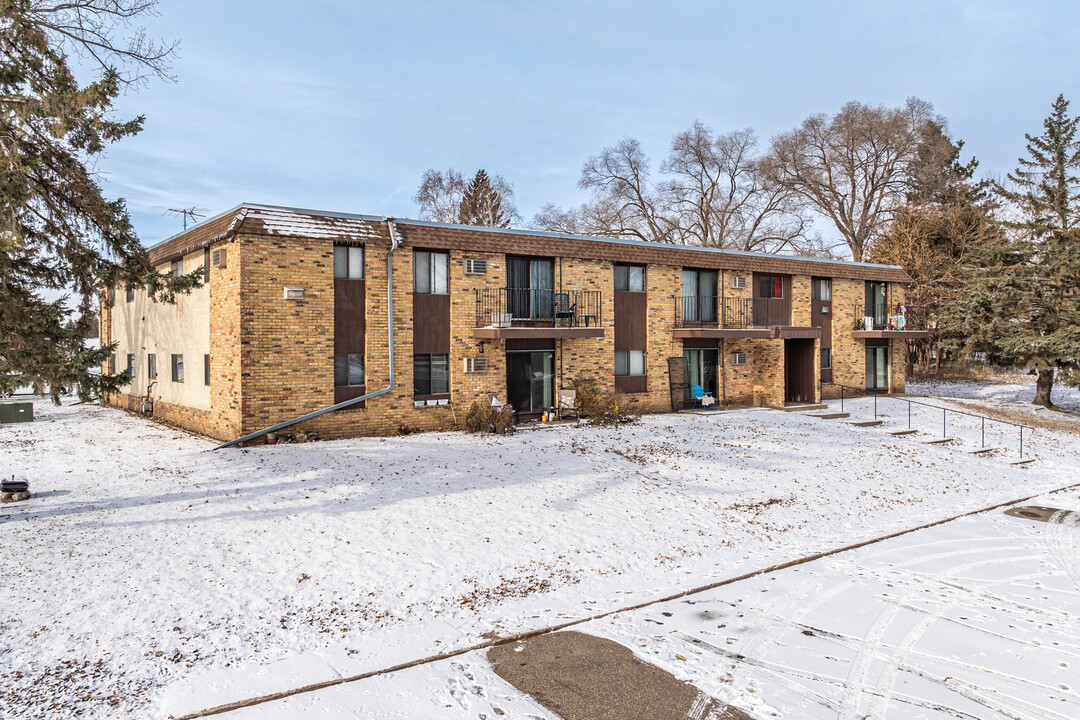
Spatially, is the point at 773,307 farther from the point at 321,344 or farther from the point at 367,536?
the point at 367,536

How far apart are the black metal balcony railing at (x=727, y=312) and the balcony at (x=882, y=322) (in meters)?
4.25

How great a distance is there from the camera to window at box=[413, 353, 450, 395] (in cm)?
1659

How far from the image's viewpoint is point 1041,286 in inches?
960

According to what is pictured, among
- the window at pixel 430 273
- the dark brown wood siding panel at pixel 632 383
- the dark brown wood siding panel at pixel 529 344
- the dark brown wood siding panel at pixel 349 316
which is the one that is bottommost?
the dark brown wood siding panel at pixel 632 383

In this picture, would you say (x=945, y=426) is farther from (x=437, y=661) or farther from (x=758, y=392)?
(x=437, y=661)

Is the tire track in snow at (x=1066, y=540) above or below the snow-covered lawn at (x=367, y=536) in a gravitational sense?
below

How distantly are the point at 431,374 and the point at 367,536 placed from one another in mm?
8172

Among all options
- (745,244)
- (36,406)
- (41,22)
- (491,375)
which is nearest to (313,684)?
(41,22)

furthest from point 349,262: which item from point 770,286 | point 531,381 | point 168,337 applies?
point 770,286

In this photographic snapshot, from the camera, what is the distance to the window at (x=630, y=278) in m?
20.2

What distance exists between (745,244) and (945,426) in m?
24.4

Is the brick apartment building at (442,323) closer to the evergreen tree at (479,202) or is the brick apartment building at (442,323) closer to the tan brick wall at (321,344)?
the tan brick wall at (321,344)

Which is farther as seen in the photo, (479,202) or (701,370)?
(479,202)

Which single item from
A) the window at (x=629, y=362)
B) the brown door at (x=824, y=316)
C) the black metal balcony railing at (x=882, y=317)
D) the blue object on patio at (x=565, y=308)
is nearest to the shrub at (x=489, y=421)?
the blue object on patio at (x=565, y=308)
